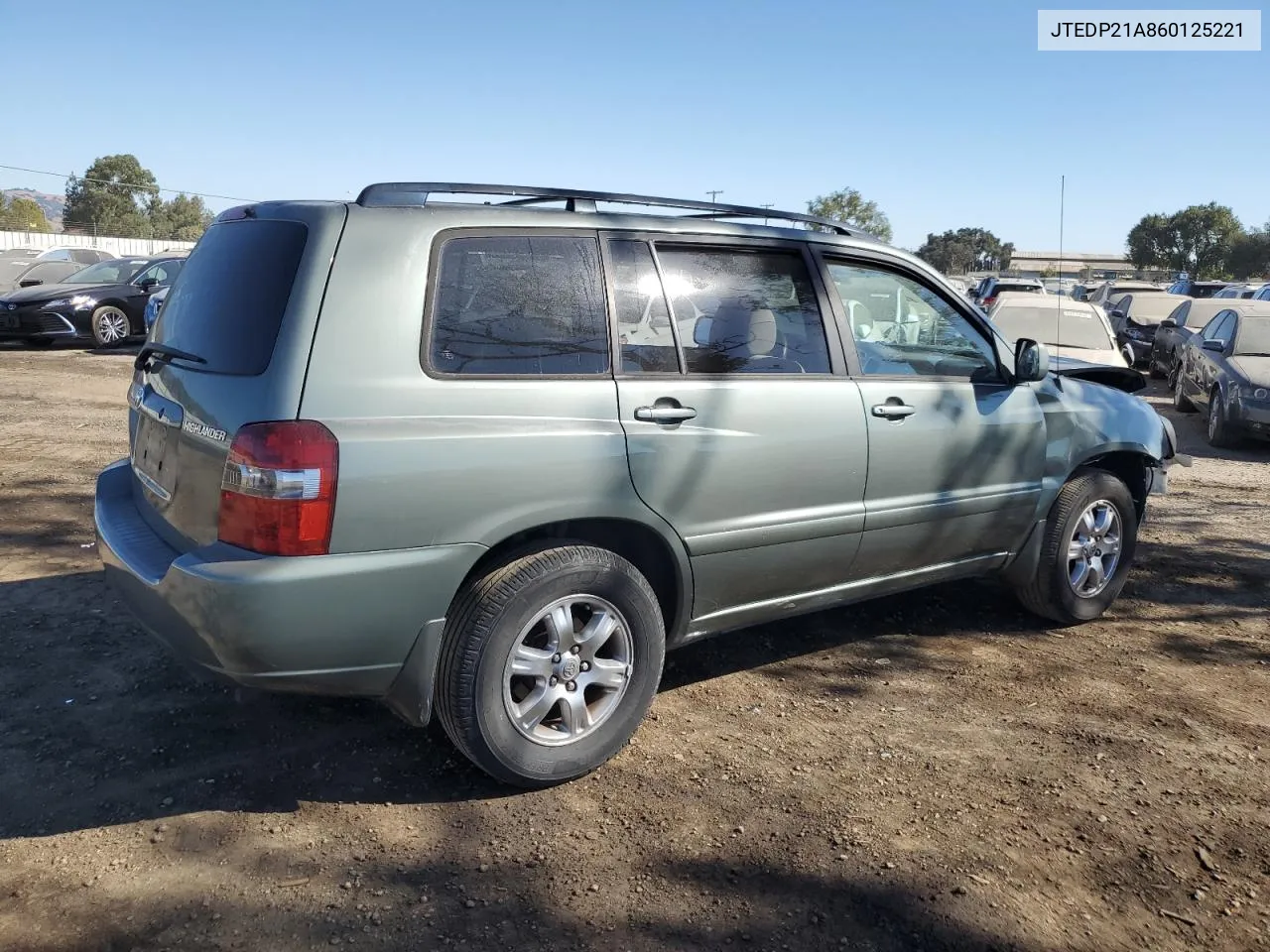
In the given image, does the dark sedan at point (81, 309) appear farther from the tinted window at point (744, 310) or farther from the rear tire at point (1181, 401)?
the rear tire at point (1181, 401)

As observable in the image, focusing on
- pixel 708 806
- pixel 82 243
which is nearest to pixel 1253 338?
pixel 708 806

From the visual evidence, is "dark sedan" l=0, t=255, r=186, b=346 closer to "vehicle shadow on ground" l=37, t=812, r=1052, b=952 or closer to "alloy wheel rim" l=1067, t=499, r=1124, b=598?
"alloy wheel rim" l=1067, t=499, r=1124, b=598

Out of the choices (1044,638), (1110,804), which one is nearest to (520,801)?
(1110,804)

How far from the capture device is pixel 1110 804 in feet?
11.1

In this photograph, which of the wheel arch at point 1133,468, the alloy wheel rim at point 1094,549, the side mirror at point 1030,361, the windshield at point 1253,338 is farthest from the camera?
the windshield at point 1253,338

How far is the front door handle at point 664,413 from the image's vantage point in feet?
11.4

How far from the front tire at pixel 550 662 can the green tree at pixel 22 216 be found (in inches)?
3359

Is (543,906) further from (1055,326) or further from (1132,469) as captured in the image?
(1055,326)

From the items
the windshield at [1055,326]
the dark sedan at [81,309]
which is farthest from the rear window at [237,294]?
the dark sedan at [81,309]

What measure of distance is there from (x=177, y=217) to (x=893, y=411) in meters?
97.3

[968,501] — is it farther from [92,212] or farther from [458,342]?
[92,212]

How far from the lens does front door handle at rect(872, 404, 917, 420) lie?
4105 mm

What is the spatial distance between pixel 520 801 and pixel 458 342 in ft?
4.92

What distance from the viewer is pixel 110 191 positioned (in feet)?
279
